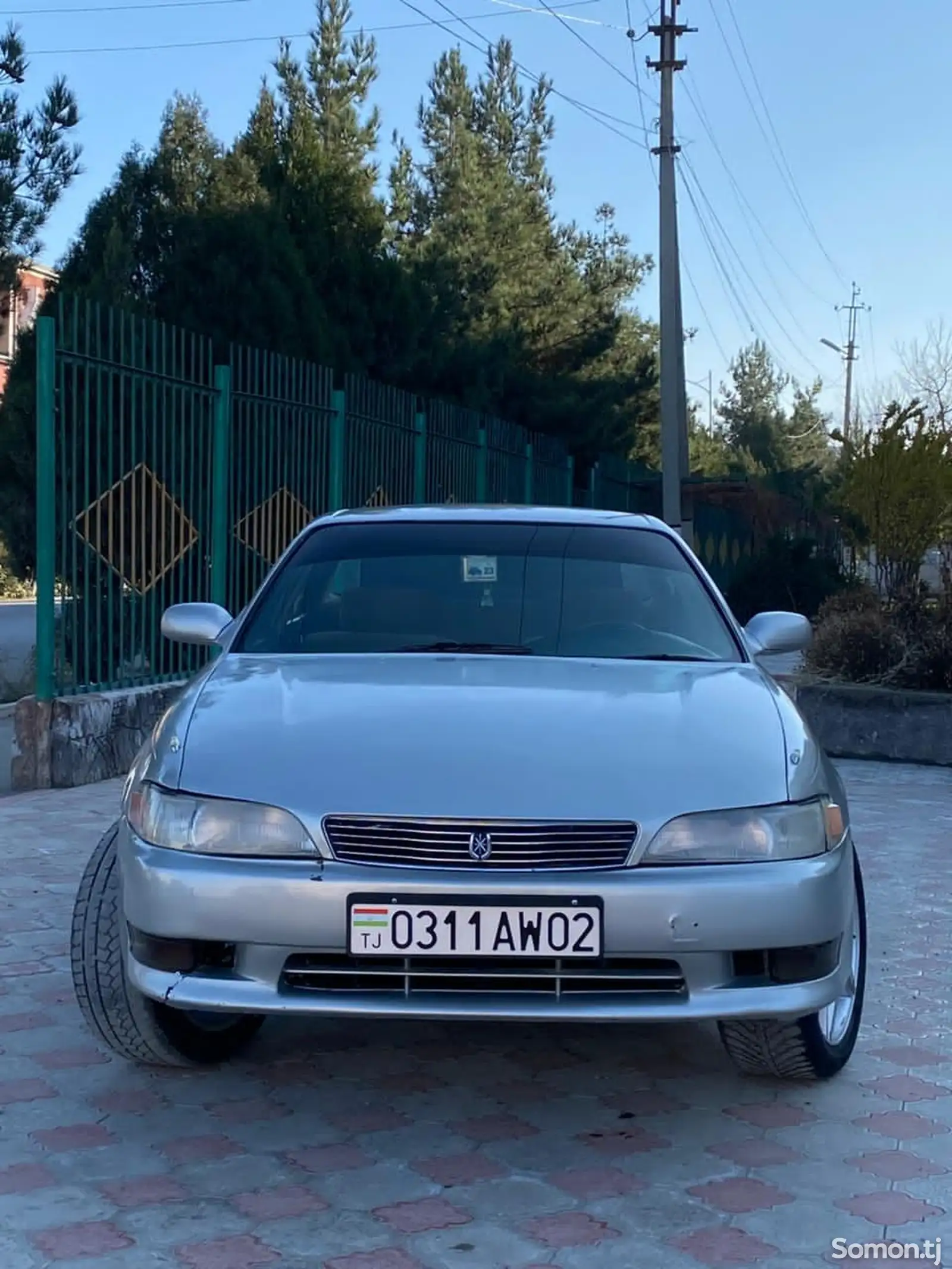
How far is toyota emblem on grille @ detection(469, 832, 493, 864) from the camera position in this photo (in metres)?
3.00

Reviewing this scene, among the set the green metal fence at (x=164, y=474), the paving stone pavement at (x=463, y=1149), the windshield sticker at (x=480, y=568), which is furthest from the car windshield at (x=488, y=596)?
the green metal fence at (x=164, y=474)

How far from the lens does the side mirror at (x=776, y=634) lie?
4547 millimetres

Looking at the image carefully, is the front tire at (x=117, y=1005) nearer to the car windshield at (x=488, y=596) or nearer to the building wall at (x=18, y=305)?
the car windshield at (x=488, y=596)

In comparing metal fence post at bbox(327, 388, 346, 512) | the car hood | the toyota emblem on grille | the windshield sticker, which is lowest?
the toyota emblem on grille

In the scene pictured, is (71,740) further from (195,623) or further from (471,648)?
(471,648)

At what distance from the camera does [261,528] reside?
9.92 m

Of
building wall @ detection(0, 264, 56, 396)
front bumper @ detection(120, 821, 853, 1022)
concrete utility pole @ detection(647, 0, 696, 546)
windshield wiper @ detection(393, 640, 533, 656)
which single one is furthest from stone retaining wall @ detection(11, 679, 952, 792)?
concrete utility pole @ detection(647, 0, 696, 546)

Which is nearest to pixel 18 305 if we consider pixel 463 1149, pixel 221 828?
pixel 221 828

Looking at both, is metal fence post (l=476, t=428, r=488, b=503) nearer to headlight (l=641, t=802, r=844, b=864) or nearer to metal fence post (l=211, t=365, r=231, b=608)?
metal fence post (l=211, t=365, r=231, b=608)

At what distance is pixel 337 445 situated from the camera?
1063 cm

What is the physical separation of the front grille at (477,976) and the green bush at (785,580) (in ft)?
56.0

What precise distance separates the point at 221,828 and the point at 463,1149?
926 mm

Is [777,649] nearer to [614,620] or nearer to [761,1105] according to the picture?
[614,620]
